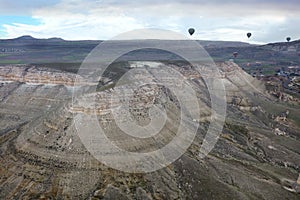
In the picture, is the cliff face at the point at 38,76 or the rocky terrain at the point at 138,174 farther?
the cliff face at the point at 38,76

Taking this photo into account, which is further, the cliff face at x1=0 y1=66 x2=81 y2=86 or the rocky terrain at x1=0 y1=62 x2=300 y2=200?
the cliff face at x1=0 y1=66 x2=81 y2=86

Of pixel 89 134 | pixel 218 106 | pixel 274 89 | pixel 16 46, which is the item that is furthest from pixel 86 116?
pixel 16 46

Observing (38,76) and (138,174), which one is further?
(38,76)

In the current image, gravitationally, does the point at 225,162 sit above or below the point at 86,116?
below

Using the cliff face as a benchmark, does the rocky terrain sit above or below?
below

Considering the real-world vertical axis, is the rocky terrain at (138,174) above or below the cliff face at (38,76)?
below

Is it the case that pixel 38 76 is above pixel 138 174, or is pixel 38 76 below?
above

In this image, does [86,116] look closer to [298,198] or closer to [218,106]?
[298,198]

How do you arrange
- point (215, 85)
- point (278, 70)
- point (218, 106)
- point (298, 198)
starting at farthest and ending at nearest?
point (278, 70), point (215, 85), point (218, 106), point (298, 198)

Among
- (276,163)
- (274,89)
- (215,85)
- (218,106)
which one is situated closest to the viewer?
(276,163)

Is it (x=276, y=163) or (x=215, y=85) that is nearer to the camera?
(x=276, y=163)
